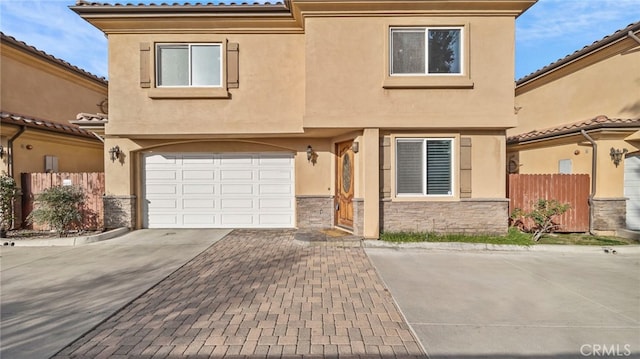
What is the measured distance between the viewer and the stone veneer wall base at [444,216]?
8672 mm

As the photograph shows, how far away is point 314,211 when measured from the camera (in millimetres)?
10375

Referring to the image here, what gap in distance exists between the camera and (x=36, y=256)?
7.37m

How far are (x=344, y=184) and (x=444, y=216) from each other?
311 centimetres

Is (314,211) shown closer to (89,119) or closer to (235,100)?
(235,100)

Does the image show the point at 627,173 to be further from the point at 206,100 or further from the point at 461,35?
the point at 206,100

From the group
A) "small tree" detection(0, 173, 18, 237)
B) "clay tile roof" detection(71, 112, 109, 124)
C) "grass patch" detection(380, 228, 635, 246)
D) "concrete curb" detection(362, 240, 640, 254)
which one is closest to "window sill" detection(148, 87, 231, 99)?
"clay tile roof" detection(71, 112, 109, 124)

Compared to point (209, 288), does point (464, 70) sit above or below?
A: above

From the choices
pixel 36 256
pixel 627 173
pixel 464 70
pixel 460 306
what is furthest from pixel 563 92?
pixel 36 256

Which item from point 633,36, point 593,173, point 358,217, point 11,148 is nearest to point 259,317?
point 358,217

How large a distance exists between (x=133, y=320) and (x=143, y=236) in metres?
6.06

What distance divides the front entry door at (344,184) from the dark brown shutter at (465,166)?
312 cm

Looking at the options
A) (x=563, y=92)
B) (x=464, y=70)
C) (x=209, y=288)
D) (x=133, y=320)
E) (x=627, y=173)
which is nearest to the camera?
(x=133, y=320)

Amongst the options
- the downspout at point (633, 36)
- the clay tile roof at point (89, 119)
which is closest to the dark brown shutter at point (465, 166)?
the downspout at point (633, 36)

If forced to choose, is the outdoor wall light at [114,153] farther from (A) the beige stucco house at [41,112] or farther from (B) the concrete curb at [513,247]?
(B) the concrete curb at [513,247]
